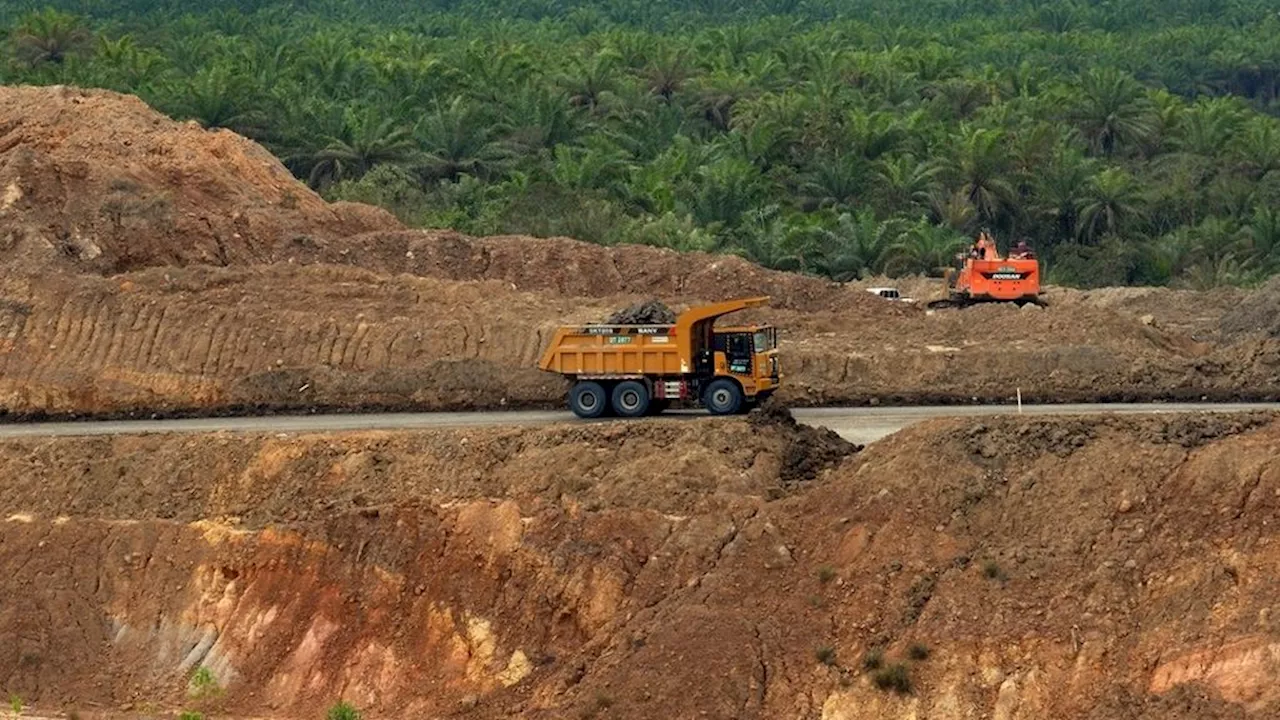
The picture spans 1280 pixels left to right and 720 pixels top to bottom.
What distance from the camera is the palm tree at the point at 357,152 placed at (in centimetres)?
6806

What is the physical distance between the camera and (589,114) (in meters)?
82.7

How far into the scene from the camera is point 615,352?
3616cm

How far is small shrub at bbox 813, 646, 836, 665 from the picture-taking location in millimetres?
26719

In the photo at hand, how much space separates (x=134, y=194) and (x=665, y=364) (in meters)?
17.3

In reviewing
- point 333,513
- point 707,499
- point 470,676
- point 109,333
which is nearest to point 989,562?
point 707,499

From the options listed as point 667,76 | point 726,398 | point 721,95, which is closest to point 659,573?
point 726,398

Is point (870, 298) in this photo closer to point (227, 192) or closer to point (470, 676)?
point (227, 192)

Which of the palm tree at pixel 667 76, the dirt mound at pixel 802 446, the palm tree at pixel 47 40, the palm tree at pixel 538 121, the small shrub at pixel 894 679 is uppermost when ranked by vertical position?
the palm tree at pixel 47 40

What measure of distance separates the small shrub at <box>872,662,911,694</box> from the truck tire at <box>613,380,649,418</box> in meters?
10.8

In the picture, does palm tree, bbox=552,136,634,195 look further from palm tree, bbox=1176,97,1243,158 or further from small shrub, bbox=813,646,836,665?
small shrub, bbox=813,646,836,665

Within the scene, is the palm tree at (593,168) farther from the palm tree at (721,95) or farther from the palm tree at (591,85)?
the palm tree at (721,95)

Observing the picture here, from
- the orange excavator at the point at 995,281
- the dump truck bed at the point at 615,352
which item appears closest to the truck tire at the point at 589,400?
the dump truck bed at the point at 615,352

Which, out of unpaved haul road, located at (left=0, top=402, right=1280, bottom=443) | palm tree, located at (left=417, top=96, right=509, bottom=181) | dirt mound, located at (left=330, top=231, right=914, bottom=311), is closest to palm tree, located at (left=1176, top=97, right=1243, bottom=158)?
palm tree, located at (left=417, top=96, right=509, bottom=181)

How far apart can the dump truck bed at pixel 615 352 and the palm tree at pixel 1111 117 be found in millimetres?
50279
